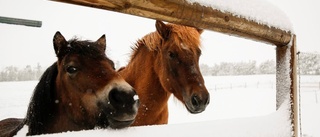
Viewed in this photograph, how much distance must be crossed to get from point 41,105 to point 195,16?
1425 millimetres

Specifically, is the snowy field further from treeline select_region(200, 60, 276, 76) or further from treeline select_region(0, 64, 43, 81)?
treeline select_region(200, 60, 276, 76)

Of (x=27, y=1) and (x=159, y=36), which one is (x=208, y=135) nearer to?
(x=159, y=36)

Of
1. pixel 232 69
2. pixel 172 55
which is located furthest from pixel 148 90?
pixel 232 69

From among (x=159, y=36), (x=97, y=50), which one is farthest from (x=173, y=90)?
(x=97, y=50)

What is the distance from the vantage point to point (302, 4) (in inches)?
3669

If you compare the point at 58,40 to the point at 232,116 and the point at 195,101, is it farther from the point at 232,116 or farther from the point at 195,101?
the point at 232,116

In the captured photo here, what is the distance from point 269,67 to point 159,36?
3929 centimetres

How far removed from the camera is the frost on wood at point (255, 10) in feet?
3.84

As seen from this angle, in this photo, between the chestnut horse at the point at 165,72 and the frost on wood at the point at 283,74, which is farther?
the chestnut horse at the point at 165,72

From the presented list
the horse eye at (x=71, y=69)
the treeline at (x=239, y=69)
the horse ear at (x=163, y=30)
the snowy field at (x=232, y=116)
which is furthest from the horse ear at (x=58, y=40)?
the treeline at (x=239, y=69)

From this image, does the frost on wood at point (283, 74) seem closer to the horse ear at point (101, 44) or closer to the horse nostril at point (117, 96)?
the horse nostril at point (117, 96)

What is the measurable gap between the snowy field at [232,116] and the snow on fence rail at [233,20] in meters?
0.18

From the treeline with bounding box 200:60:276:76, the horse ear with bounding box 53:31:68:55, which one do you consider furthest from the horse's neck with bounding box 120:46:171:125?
the treeline with bounding box 200:60:276:76

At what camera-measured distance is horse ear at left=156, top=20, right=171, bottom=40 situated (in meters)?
2.73
